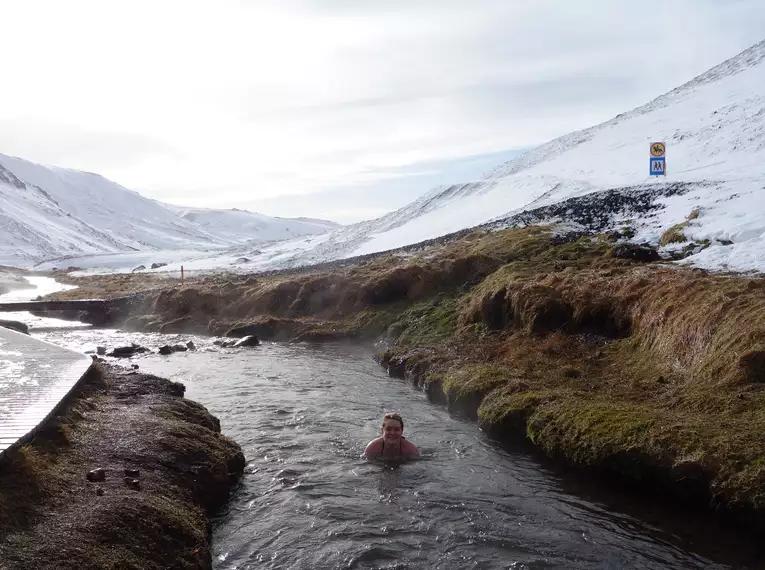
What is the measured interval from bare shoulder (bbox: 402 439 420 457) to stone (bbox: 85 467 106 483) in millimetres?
5218

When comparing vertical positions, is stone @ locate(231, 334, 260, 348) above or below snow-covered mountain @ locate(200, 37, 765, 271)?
below

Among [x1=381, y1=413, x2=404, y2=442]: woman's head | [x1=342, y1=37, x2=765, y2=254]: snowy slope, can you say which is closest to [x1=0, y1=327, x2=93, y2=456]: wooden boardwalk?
[x1=381, y1=413, x2=404, y2=442]: woman's head

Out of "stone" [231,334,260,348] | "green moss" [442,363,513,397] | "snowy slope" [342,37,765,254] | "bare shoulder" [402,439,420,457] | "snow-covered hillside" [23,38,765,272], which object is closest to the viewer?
"bare shoulder" [402,439,420,457]

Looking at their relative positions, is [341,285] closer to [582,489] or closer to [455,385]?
[455,385]

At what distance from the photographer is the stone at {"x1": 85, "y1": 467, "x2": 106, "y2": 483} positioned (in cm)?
816

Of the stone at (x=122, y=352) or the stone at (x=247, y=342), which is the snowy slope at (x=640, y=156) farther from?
the stone at (x=122, y=352)

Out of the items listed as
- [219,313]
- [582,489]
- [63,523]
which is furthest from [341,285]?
[63,523]

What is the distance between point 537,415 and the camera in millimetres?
11961

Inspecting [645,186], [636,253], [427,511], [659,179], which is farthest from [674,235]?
[659,179]

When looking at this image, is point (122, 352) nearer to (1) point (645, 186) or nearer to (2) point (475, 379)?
(2) point (475, 379)

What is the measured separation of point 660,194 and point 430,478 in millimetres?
24640

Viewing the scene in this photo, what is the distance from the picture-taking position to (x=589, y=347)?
51.4ft

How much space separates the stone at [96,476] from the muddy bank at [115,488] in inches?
1.0

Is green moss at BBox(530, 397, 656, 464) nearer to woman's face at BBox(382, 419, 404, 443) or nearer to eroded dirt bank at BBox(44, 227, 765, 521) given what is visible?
eroded dirt bank at BBox(44, 227, 765, 521)
